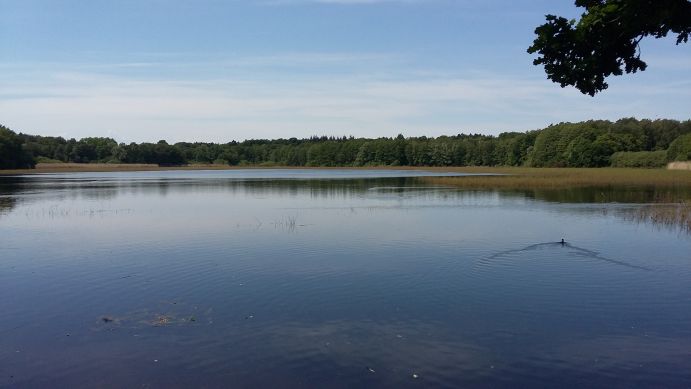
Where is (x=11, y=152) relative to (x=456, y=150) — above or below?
below

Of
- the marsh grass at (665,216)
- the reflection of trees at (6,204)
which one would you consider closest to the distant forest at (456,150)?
the marsh grass at (665,216)

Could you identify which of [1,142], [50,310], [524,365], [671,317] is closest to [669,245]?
[671,317]

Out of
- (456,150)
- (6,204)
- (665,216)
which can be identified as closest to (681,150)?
(665,216)

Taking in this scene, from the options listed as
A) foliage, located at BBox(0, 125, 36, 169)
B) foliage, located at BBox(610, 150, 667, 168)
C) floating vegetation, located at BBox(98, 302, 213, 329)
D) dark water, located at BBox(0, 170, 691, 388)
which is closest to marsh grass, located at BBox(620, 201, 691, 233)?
dark water, located at BBox(0, 170, 691, 388)

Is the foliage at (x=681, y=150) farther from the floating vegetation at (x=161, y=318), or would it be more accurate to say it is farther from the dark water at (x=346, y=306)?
the floating vegetation at (x=161, y=318)

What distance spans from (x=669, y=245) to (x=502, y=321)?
12.1 m

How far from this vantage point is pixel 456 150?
14812cm

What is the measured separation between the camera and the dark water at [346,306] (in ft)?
29.0

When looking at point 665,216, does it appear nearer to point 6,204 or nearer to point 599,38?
point 599,38

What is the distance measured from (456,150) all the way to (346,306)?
13958 centimetres

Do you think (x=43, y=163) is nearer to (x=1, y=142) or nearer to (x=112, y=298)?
(x=1, y=142)

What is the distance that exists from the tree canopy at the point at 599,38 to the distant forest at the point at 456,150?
79906 mm

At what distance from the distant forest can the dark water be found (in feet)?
236

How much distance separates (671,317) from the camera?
11523 millimetres
